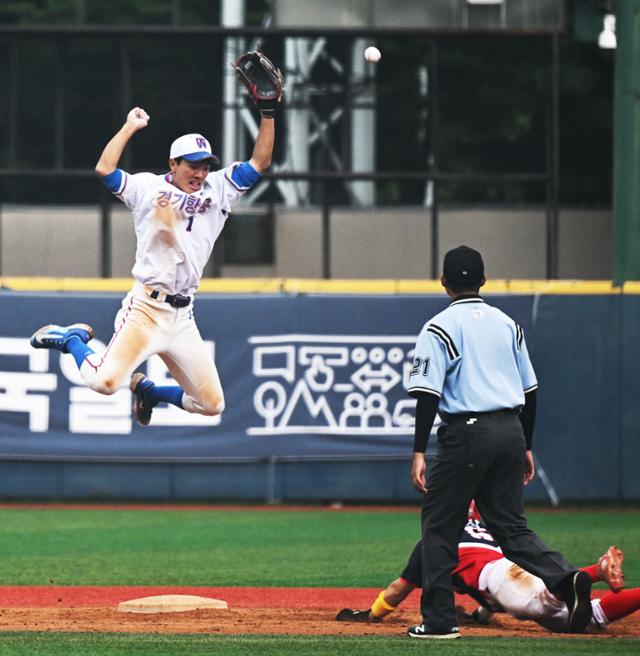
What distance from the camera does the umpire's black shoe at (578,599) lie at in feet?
23.5

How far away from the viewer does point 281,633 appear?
7.58 meters

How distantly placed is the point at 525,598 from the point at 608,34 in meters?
11.2

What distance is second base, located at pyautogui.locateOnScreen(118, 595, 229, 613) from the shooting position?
330 inches

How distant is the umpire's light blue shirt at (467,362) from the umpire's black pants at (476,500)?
8 centimetres

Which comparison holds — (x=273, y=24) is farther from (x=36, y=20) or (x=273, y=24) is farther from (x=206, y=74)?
(x=36, y=20)

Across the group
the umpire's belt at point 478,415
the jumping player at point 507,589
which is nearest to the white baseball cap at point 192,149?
the umpire's belt at point 478,415

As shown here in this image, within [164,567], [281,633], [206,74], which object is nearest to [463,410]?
[281,633]

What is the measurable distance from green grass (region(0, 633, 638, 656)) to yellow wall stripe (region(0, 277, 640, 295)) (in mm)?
7527

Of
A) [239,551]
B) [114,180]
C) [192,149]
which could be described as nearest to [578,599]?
[192,149]

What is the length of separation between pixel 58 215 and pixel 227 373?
6160mm

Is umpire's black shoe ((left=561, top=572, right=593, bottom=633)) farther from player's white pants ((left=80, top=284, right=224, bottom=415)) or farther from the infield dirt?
player's white pants ((left=80, top=284, right=224, bottom=415))

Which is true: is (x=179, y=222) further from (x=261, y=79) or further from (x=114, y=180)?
(x=261, y=79)

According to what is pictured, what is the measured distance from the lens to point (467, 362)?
23.6 ft

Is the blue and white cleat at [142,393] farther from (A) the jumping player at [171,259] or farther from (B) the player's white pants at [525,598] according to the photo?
(B) the player's white pants at [525,598]
